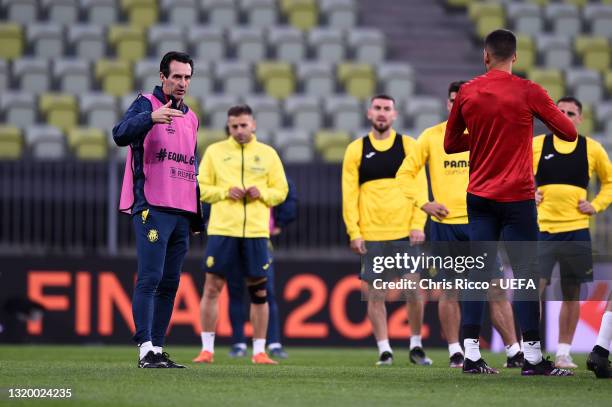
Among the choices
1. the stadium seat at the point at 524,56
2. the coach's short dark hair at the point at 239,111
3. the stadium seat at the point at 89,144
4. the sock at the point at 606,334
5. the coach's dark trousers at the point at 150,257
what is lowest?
the sock at the point at 606,334

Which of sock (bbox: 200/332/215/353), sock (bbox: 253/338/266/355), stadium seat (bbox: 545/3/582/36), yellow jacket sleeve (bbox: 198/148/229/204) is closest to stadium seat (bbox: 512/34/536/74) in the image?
stadium seat (bbox: 545/3/582/36)

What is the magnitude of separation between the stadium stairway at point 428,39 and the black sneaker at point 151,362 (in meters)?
12.8

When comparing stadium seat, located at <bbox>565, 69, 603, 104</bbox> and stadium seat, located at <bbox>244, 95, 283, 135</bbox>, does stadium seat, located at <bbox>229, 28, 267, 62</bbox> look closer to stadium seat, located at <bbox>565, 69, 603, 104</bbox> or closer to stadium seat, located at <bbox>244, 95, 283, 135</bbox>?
stadium seat, located at <bbox>244, 95, 283, 135</bbox>

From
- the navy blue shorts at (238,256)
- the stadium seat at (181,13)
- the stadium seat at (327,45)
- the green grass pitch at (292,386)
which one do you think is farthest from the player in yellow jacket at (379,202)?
the stadium seat at (181,13)

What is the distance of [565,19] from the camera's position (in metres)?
22.0

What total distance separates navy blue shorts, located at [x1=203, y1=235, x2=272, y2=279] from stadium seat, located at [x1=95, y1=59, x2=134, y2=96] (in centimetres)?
845

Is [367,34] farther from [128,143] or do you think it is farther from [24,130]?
[128,143]

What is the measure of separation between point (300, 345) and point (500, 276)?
248 inches

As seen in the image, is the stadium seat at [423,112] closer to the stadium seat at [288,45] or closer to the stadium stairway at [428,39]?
the stadium stairway at [428,39]

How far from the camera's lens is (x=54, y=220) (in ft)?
46.9

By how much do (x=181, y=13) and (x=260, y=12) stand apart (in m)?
1.43

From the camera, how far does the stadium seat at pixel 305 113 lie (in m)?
18.2

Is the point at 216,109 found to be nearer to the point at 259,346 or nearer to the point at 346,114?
the point at 346,114

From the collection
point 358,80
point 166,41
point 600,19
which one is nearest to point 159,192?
point 358,80
